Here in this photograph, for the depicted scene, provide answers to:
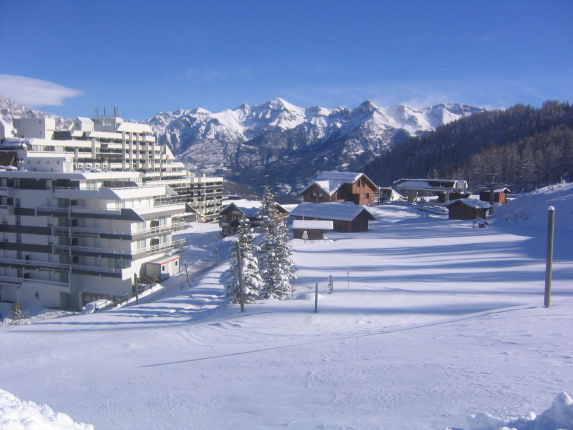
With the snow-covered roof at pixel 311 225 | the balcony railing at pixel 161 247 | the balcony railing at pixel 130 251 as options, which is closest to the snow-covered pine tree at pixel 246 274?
the balcony railing at pixel 130 251

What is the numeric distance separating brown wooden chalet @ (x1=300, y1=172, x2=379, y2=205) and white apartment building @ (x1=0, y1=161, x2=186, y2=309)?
25735 millimetres

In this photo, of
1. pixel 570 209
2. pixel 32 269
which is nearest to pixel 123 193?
Answer: pixel 32 269

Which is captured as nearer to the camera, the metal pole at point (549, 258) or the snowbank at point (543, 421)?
the snowbank at point (543, 421)

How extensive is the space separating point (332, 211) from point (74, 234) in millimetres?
25561

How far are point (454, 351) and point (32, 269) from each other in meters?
35.2

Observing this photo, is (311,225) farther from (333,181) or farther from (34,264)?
(34,264)

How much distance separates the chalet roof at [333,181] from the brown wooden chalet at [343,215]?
9256 mm

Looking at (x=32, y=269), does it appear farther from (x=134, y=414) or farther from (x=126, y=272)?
(x=134, y=414)

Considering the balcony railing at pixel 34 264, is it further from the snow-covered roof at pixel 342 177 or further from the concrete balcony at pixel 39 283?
the snow-covered roof at pixel 342 177

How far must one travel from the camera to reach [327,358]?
32.0 feet

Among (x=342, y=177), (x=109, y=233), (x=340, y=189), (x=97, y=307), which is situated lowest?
(x=97, y=307)

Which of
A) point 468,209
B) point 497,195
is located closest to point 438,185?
point 497,195

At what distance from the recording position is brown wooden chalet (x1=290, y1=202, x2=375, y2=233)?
1742 inches

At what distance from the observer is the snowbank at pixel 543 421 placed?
5020mm
